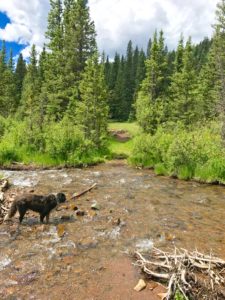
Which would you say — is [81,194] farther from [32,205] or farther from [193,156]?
[193,156]

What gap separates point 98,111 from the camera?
96.2 feet

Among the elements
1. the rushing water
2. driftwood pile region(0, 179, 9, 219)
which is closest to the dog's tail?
the rushing water

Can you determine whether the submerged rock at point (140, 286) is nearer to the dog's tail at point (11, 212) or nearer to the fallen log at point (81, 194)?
Result: the dog's tail at point (11, 212)

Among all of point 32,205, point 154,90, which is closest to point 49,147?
point 32,205

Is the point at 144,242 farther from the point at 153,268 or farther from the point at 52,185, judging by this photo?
the point at 52,185

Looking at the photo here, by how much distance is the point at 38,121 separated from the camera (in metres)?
26.7

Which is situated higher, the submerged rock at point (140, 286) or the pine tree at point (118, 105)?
the pine tree at point (118, 105)

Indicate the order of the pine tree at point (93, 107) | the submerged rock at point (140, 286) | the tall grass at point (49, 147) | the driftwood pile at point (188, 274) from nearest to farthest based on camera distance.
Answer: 1. the driftwood pile at point (188, 274)
2. the submerged rock at point (140, 286)
3. the tall grass at point (49, 147)
4. the pine tree at point (93, 107)

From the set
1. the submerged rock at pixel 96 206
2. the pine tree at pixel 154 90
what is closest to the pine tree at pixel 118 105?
the pine tree at pixel 154 90

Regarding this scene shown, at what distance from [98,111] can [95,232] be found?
20323mm

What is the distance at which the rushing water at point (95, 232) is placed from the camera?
7.25 meters

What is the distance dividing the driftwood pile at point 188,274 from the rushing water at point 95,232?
1.16 m

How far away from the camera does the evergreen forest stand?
20.7 m

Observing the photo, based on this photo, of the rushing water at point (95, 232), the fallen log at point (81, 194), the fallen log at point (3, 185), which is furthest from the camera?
the fallen log at point (3, 185)
